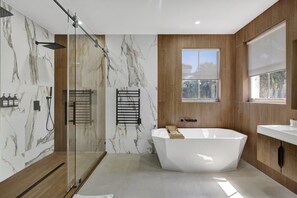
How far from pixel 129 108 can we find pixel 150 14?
1.97 meters

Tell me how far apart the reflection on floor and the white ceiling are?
8.24ft

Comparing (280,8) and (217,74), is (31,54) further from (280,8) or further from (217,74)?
(280,8)

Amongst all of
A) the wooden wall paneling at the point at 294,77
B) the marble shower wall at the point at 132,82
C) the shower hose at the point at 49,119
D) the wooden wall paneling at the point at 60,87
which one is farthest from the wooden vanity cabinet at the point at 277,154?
the shower hose at the point at 49,119

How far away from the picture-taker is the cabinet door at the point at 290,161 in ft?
7.09

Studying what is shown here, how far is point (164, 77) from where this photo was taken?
4.76m

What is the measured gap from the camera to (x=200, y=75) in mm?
4812

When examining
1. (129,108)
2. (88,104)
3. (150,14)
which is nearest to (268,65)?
(150,14)

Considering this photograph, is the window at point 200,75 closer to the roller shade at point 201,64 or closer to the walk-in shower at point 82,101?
the roller shade at point 201,64

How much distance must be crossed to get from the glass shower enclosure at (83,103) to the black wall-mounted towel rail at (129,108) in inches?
15.4

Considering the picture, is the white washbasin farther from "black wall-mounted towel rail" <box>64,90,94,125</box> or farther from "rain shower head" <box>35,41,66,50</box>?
"rain shower head" <box>35,41,66,50</box>

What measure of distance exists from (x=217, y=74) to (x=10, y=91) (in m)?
3.81

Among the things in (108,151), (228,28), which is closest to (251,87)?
(228,28)

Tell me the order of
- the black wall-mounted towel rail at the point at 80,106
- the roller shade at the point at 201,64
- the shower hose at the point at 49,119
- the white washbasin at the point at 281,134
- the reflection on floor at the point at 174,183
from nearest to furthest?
the white washbasin at the point at 281,134 → the reflection on floor at the point at 174,183 → the black wall-mounted towel rail at the point at 80,106 → the shower hose at the point at 49,119 → the roller shade at the point at 201,64

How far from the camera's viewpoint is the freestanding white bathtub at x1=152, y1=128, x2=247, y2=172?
343 centimetres
